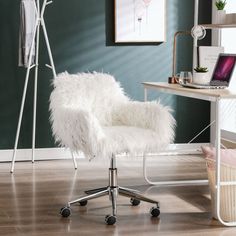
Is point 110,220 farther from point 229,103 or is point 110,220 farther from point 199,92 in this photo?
point 229,103

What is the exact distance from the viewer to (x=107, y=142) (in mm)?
3576

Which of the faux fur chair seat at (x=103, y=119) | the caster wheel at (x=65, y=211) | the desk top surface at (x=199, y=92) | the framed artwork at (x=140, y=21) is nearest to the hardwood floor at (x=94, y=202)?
the caster wheel at (x=65, y=211)

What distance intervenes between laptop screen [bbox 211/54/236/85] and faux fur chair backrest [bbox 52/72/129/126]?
678 mm

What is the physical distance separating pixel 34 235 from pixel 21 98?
7.65 ft

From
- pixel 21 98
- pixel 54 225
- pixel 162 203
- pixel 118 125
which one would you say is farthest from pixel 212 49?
pixel 21 98

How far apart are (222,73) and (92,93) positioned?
2.89 ft

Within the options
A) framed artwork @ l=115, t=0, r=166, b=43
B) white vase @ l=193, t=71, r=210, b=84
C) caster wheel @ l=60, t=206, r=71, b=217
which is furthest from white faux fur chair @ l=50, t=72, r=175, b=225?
framed artwork @ l=115, t=0, r=166, b=43

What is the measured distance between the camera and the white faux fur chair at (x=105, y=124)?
359 cm

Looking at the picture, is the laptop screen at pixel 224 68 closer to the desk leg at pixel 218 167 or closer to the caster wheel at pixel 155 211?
the desk leg at pixel 218 167

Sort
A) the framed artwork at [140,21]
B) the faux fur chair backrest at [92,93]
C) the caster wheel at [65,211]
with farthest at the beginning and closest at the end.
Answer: the framed artwork at [140,21]
the faux fur chair backrest at [92,93]
the caster wheel at [65,211]

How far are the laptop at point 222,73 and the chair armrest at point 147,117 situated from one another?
10.7 inches

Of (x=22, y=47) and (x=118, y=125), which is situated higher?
(x=22, y=47)

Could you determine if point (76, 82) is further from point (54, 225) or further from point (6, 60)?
point (6, 60)

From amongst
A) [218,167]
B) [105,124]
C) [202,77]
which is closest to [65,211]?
[105,124]
